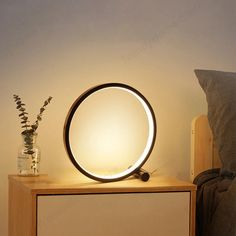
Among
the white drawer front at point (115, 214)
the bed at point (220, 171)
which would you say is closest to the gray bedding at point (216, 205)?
the bed at point (220, 171)

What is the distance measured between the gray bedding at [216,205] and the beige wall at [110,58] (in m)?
0.31

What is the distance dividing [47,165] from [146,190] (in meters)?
0.51

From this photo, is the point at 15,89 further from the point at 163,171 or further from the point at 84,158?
the point at 163,171

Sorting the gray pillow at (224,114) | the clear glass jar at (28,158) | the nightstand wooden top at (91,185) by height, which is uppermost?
the gray pillow at (224,114)

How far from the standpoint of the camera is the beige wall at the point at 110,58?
167 cm

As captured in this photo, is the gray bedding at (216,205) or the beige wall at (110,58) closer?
the gray bedding at (216,205)

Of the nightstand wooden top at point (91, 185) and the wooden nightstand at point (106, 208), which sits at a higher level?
the nightstand wooden top at point (91, 185)

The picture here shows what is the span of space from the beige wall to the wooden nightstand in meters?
0.36

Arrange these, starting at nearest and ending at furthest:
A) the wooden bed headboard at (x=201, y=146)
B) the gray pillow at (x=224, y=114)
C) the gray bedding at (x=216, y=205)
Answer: the gray bedding at (x=216, y=205)
the gray pillow at (x=224, y=114)
the wooden bed headboard at (x=201, y=146)

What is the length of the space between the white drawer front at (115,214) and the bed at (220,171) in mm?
116

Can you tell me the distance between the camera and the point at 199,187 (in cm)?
151

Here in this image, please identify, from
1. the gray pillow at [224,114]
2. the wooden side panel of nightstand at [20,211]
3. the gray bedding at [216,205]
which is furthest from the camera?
the gray pillow at [224,114]

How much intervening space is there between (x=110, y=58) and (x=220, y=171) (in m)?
0.57

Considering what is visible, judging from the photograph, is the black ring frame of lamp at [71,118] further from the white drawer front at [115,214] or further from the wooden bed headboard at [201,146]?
the wooden bed headboard at [201,146]
